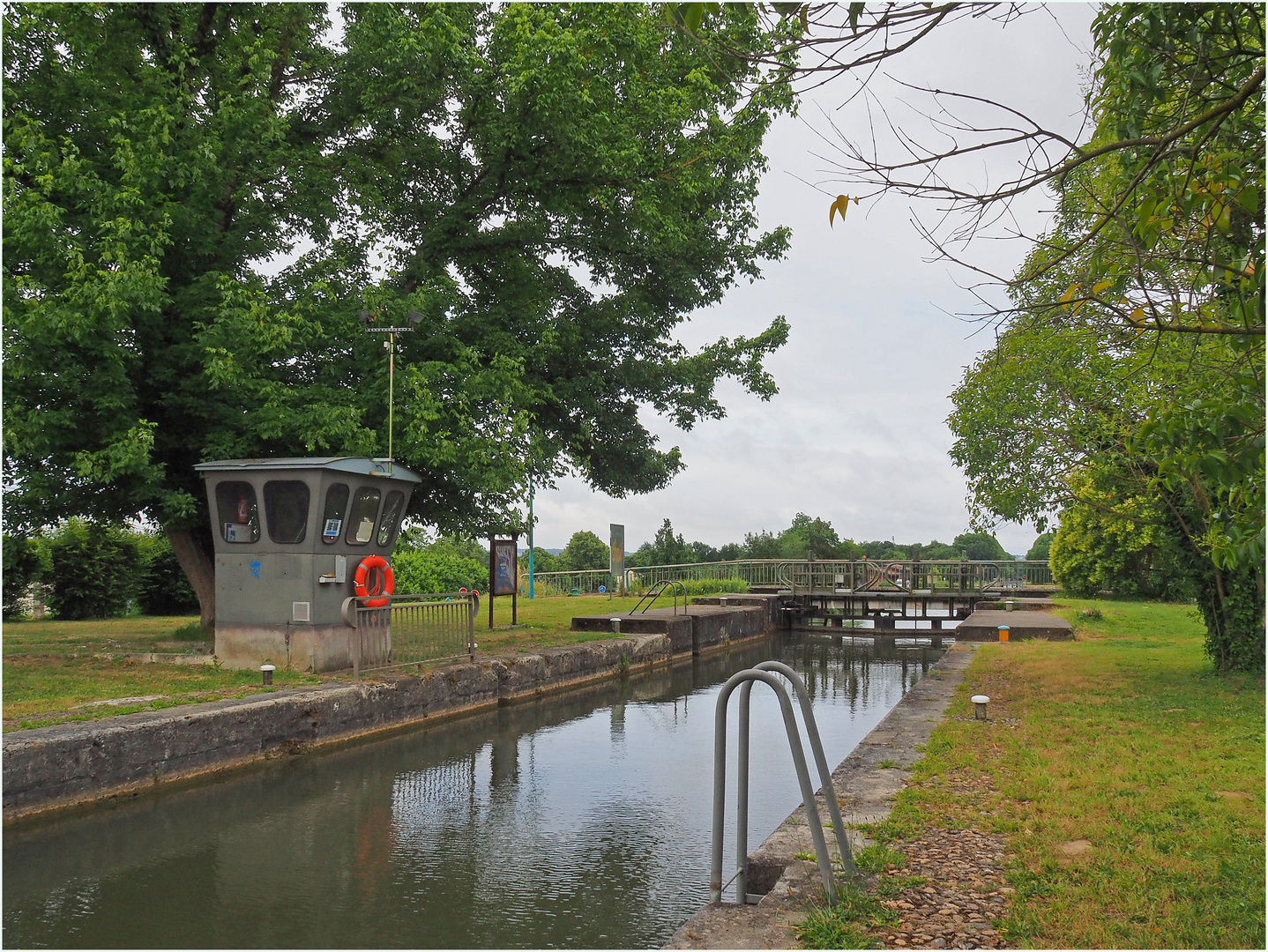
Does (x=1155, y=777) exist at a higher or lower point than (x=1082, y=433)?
lower

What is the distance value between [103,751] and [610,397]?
11.0 metres

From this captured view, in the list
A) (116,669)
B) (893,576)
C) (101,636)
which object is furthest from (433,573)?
(116,669)

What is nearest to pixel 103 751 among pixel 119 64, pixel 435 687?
pixel 435 687

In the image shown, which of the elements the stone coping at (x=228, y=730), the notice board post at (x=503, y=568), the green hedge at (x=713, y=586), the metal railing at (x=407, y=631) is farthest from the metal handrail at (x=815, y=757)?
the green hedge at (x=713, y=586)

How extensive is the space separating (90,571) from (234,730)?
1381 cm

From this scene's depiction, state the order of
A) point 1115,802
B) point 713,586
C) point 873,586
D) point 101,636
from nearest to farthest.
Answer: point 1115,802 → point 101,636 → point 873,586 → point 713,586

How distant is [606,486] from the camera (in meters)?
18.1

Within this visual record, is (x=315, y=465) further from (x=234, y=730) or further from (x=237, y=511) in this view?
(x=234, y=730)

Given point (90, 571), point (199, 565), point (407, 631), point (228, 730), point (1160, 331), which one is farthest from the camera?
point (90, 571)

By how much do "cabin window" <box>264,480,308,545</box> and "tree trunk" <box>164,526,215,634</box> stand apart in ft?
11.0

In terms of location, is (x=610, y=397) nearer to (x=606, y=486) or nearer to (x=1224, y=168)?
(x=606, y=486)

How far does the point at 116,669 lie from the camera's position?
1073cm

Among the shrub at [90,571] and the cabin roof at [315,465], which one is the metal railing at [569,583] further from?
the cabin roof at [315,465]

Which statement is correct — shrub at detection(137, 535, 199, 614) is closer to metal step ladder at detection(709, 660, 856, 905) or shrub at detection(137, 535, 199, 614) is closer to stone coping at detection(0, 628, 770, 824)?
stone coping at detection(0, 628, 770, 824)
